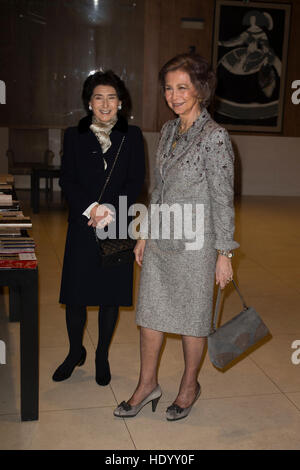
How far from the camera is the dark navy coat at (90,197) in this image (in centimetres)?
290

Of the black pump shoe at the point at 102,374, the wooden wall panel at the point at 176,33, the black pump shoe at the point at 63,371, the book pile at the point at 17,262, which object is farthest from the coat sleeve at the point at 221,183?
the wooden wall panel at the point at 176,33

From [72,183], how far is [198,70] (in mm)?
885

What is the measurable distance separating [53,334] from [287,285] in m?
2.26

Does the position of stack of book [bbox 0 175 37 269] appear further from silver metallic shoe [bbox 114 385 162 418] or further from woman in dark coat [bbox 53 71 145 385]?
silver metallic shoe [bbox 114 385 162 418]

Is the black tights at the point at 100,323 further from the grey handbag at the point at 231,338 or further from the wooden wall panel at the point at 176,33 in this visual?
the wooden wall panel at the point at 176,33

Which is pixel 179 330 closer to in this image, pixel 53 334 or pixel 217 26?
pixel 53 334

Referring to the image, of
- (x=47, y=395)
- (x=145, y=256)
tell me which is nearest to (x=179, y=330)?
(x=145, y=256)

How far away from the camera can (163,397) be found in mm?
2971

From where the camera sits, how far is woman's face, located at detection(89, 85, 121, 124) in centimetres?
281

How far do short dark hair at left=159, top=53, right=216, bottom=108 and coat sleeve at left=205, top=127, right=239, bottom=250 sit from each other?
19 cm

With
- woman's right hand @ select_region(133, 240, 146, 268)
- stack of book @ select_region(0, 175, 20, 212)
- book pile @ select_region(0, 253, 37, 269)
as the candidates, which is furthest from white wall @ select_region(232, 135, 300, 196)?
book pile @ select_region(0, 253, 37, 269)

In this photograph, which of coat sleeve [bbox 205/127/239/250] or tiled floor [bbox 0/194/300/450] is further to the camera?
tiled floor [bbox 0/194/300/450]

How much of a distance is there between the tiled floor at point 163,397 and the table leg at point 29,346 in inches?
3.3

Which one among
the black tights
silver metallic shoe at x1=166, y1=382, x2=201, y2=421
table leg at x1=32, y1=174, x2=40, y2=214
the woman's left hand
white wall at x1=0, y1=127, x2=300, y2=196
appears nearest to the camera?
the woman's left hand
